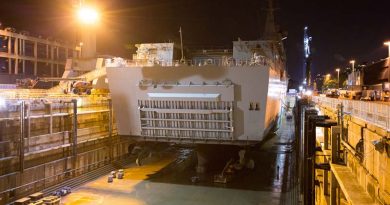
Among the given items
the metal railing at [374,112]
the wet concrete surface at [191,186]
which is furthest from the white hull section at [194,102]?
the metal railing at [374,112]

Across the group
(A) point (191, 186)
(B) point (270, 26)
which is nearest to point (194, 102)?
(A) point (191, 186)

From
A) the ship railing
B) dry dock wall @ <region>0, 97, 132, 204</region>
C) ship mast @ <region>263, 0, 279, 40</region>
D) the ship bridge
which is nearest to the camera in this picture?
dry dock wall @ <region>0, 97, 132, 204</region>

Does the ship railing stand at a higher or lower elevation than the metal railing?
higher

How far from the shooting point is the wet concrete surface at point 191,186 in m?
17.0

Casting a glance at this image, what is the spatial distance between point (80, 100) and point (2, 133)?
6.92 m

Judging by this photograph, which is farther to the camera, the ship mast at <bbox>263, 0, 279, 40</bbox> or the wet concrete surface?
the ship mast at <bbox>263, 0, 279, 40</bbox>

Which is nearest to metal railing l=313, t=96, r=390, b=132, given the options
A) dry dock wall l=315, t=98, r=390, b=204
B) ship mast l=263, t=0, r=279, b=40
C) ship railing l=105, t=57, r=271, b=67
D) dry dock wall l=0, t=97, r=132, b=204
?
dry dock wall l=315, t=98, r=390, b=204

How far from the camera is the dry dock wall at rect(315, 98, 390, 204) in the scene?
577 centimetres

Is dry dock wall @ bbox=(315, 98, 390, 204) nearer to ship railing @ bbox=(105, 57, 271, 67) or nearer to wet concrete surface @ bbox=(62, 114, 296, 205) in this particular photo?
wet concrete surface @ bbox=(62, 114, 296, 205)

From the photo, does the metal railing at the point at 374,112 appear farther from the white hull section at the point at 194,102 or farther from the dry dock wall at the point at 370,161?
the white hull section at the point at 194,102

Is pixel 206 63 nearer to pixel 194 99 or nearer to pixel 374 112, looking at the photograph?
pixel 194 99

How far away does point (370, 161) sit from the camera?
22.7 feet

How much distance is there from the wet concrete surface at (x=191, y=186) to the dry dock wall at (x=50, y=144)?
5.97ft

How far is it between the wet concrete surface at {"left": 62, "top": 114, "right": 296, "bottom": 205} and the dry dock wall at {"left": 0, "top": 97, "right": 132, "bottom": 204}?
1819 mm
